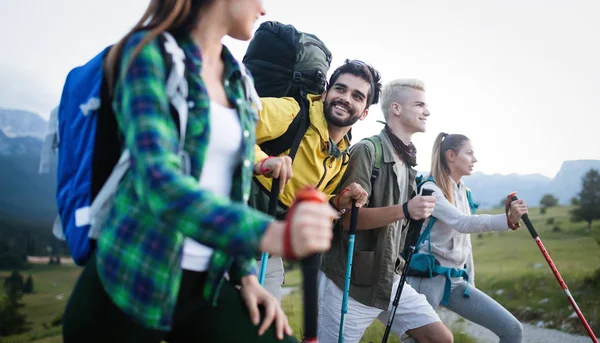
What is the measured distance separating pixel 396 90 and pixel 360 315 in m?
2.27

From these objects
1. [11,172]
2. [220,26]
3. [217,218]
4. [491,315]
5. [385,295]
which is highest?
[220,26]

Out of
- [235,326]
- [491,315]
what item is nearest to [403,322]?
[491,315]

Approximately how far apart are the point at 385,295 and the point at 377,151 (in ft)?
3.82

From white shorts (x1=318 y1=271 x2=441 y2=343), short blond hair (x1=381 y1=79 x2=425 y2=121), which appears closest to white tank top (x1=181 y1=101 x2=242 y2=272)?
white shorts (x1=318 y1=271 x2=441 y2=343)

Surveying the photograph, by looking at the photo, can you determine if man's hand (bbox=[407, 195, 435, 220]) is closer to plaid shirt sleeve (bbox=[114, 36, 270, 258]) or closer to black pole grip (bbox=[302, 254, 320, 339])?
black pole grip (bbox=[302, 254, 320, 339])

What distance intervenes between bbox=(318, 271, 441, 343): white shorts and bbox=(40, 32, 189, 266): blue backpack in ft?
9.08

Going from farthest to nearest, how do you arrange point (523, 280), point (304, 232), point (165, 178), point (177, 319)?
point (523, 280), point (177, 319), point (165, 178), point (304, 232)

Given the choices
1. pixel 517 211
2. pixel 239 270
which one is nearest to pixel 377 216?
pixel 517 211

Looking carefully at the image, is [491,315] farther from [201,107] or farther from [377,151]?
[201,107]

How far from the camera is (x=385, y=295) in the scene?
3758 millimetres

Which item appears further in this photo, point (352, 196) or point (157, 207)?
point (352, 196)

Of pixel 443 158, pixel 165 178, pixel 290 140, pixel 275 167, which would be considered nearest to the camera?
pixel 165 178

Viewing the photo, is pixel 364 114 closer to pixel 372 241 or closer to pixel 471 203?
pixel 372 241

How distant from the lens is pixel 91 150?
1.35 metres
